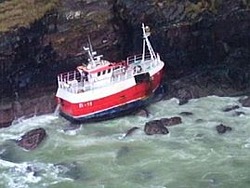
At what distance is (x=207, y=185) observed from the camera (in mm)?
46812

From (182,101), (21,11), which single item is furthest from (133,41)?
(21,11)

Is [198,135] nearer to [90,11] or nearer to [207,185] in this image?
[207,185]

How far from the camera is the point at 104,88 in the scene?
57312 millimetres

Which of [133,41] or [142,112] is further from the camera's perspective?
[133,41]

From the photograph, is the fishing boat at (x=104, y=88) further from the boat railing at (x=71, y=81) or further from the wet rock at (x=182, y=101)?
the wet rock at (x=182, y=101)

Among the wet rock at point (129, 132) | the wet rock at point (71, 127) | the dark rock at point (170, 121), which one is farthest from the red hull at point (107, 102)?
the dark rock at point (170, 121)

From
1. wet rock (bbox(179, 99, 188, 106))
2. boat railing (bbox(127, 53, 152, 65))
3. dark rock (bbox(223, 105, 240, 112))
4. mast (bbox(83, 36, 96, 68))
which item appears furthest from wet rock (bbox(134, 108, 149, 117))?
dark rock (bbox(223, 105, 240, 112))

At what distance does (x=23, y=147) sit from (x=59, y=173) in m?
5.01

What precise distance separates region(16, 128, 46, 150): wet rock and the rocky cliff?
3.71 m

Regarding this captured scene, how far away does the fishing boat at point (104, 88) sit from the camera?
56969mm

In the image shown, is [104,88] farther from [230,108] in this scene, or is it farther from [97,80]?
[230,108]

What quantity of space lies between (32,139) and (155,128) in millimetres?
8599

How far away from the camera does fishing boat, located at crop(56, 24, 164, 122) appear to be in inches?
2243

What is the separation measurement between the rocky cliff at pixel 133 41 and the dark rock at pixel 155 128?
547cm
